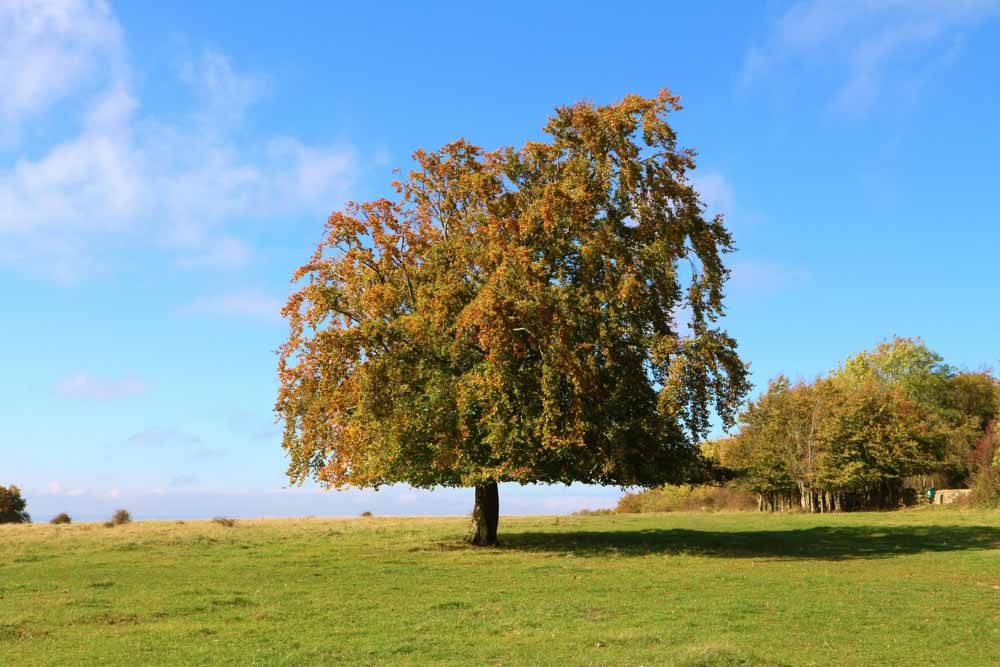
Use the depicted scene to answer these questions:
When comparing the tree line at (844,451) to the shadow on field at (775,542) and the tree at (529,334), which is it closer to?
the shadow on field at (775,542)

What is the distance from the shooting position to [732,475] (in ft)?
135

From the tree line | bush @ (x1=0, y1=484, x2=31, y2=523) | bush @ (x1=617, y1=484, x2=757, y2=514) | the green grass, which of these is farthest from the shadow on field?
bush @ (x1=0, y1=484, x2=31, y2=523)

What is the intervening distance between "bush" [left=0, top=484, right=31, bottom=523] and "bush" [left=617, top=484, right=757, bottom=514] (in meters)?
62.9

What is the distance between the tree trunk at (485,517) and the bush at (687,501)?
45.0 m

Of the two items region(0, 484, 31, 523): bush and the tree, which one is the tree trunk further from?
region(0, 484, 31, 523): bush

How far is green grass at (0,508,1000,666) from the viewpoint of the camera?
1574 centimetres

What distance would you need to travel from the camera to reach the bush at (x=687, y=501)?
85062 mm

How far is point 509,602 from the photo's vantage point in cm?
2128

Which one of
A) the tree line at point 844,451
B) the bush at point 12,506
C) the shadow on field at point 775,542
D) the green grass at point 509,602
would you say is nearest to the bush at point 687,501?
the tree line at point 844,451

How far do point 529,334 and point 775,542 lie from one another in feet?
60.5

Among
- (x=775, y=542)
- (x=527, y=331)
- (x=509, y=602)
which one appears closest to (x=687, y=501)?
(x=775, y=542)

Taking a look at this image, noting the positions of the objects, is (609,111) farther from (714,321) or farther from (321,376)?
(321,376)

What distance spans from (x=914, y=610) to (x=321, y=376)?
26158 mm

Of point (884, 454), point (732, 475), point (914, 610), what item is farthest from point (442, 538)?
point (884, 454)
